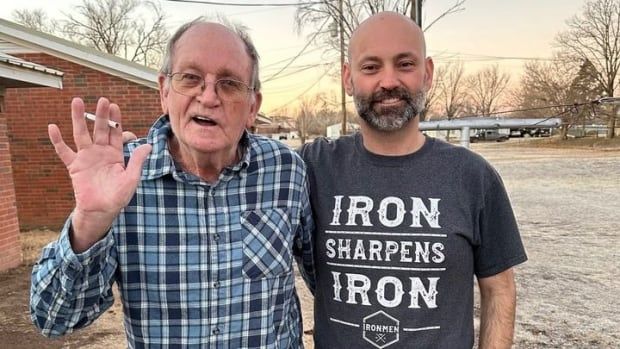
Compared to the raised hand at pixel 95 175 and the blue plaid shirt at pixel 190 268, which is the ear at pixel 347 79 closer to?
the blue plaid shirt at pixel 190 268

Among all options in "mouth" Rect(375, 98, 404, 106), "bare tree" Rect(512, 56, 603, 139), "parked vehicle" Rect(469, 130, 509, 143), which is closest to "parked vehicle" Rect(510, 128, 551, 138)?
"parked vehicle" Rect(469, 130, 509, 143)

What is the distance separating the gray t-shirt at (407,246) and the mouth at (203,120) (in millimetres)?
496

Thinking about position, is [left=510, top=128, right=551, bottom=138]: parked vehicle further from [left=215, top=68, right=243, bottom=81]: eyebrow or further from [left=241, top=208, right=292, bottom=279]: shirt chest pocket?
[left=215, top=68, right=243, bottom=81]: eyebrow

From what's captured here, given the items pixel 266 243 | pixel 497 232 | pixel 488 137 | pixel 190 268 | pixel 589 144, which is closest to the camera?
pixel 190 268

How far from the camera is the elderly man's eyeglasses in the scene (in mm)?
1572

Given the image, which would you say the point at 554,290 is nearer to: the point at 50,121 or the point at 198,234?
the point at 198,234

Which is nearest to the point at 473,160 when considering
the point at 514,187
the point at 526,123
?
the point at 526,123

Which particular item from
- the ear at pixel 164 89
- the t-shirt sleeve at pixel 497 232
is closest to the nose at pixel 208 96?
the ear at pixel 164 89

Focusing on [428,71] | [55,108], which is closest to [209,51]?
[428,71]

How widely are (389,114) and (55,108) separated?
31.1ft

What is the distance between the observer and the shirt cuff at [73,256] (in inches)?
51.0

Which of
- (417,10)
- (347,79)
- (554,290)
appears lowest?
(554,290)

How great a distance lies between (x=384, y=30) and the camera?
180cm

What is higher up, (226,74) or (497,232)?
(226,74)
